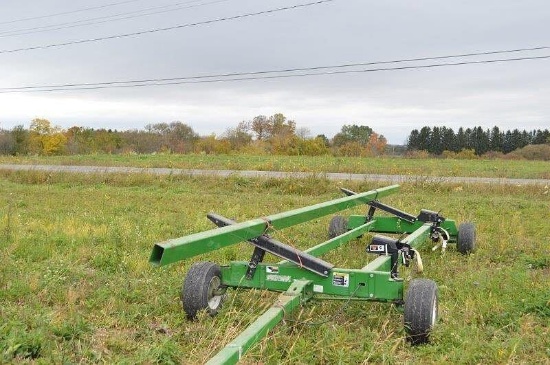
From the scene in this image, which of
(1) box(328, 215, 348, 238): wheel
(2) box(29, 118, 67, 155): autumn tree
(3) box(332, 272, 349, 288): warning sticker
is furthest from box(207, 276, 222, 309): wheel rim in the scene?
(2) box(29, 118, 67, 155): autumn tree

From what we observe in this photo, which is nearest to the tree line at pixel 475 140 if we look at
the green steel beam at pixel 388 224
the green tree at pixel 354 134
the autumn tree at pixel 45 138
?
the green tree at pixel 354 134

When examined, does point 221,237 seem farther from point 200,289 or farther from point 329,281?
point 329,281

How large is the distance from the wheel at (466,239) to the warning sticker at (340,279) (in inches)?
141

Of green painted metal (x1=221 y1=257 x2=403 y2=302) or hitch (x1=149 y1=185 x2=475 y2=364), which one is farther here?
green painted metal (x1=221 y1=257 x2=403 y2=302)

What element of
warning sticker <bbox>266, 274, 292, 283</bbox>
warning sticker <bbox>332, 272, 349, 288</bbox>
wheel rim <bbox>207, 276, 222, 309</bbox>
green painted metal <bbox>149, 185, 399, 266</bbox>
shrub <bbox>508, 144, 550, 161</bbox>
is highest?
shrub <bbox>508, 144, 550, 161</bbox>

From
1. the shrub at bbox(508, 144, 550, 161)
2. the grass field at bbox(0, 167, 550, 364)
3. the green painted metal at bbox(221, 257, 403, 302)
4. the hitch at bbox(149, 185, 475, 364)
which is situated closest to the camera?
the hitch at bbox(149, 185, 475, 364)

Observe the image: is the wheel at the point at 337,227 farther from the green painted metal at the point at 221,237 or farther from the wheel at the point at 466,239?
the green painted metal at the point at 221,237

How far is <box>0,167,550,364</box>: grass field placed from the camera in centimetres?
386

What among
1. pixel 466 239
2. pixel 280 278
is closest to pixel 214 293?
pixel 280 278

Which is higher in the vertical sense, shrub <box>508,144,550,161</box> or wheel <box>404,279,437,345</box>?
shrub <box>508,144,550,161</box>

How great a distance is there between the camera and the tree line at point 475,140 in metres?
96.1

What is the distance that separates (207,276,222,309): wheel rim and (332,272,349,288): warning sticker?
1034mm

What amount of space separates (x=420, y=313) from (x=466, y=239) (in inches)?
143

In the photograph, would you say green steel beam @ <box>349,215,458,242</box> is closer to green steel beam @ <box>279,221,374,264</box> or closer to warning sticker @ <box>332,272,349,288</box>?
green steel beam @ <box>279,221,374,264</box>
